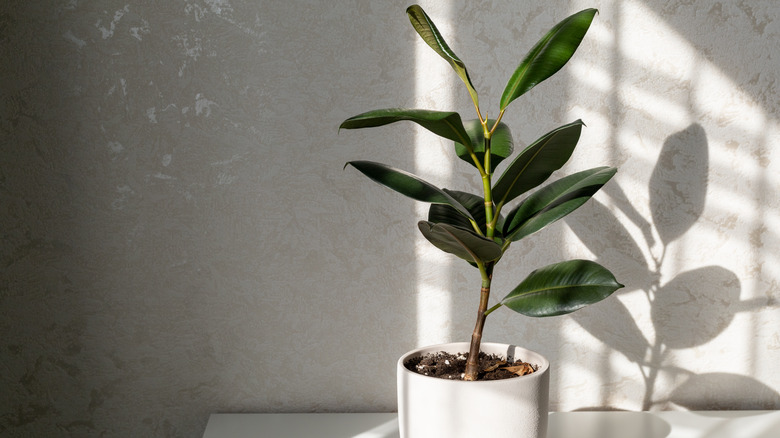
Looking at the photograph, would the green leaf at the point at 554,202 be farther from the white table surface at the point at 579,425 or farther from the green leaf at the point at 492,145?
the white table surface at the point at 579,425

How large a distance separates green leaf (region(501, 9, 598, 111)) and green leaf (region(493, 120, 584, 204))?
0.07 meters

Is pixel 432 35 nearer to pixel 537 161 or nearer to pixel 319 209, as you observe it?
pixel 537 161

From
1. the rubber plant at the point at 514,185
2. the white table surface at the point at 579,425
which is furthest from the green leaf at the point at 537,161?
the white table surface at the point at 579,425

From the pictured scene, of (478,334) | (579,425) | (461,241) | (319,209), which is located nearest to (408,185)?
(461,241)

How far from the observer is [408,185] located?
Result: 0.81 m

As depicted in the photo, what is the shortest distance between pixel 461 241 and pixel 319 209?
0.42 m

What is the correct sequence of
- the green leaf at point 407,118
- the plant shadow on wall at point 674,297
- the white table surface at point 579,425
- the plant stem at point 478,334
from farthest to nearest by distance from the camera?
the plant shadow on wall at point 674,297 < the white table surface at point 579,425 < the plant stem at point 478,334 < the green leaf at point 407,118

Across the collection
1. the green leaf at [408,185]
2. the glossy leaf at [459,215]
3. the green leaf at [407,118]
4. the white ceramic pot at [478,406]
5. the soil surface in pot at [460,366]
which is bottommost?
the white ceramic pot at [478,406]

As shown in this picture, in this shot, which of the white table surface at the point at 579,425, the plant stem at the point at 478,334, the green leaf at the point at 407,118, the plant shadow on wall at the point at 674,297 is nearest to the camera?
the green leaf at the point at 407,118

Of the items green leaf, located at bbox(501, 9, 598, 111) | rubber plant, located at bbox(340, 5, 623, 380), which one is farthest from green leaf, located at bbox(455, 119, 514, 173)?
green leaf, located at bbox(501, 9, 598, 111)

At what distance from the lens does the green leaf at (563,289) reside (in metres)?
0.78

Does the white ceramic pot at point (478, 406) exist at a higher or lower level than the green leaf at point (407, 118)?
lower

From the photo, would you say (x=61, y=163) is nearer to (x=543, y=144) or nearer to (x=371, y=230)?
(x=371, y=230)

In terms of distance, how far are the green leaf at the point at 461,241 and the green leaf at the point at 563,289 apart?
84mm
